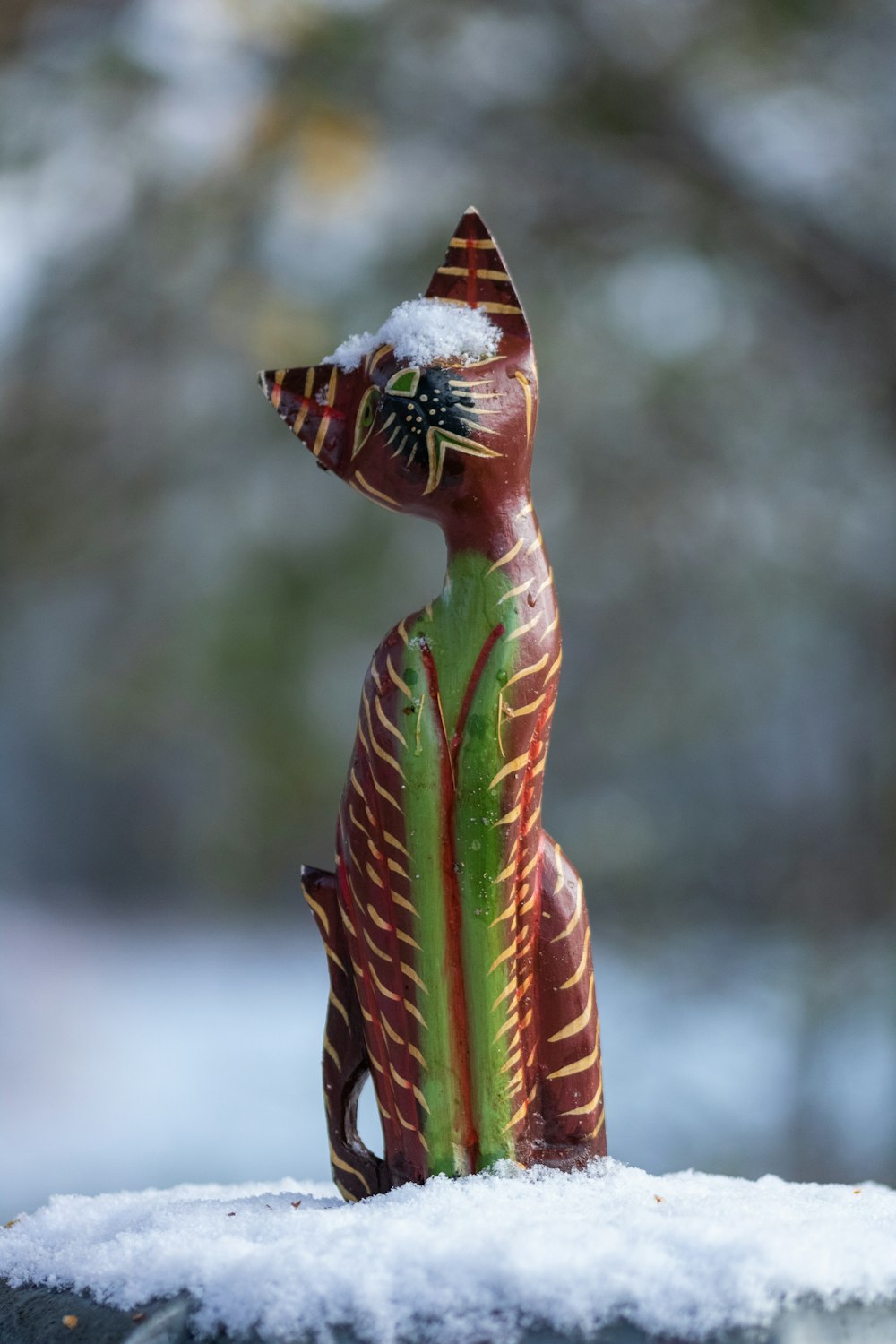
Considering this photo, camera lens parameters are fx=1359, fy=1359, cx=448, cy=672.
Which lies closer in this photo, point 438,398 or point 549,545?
point 438,398

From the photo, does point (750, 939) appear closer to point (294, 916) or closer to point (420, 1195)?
point (294, 916)

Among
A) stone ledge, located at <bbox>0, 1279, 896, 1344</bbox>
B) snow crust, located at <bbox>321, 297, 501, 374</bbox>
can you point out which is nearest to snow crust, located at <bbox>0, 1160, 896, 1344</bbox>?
stone ledge, located at <bbox>0, 1279, 896, 1344</bbox>

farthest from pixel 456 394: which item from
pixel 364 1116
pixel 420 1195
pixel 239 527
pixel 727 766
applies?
pixel 727 766

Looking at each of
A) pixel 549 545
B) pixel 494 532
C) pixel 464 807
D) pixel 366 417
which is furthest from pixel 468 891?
pixel 549 545

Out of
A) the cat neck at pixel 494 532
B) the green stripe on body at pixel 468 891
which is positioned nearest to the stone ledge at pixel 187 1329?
the green stripe on body at pixel 468 891

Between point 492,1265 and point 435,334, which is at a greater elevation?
point 435,334

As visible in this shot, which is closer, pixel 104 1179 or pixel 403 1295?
pixel 403 1295

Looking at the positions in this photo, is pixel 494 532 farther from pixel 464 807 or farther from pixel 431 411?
pixel 464 807
